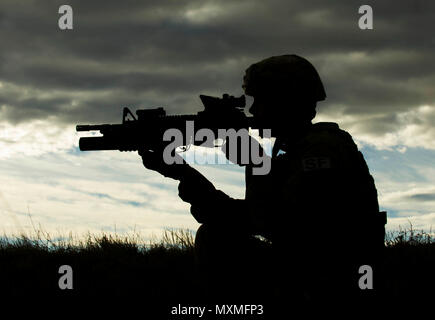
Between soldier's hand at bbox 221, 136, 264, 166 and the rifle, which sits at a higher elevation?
the rifle

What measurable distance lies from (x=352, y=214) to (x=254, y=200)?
732 millimetres

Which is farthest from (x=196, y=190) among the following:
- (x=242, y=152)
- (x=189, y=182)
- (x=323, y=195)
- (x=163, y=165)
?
(x=323, y=195)

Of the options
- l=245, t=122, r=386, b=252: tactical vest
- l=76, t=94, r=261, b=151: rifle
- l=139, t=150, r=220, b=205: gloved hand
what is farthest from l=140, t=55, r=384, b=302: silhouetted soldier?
l=76, t=94, r=261, b=151: rifle

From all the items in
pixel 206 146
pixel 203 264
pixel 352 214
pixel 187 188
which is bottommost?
pixel 203 264

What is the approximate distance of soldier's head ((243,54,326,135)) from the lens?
446cm

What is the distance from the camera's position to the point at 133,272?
738 cm

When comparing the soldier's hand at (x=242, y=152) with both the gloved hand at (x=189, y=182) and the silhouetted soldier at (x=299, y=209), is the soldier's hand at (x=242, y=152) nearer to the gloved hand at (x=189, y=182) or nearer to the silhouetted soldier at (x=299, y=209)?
the silhouetted soldier at (x=299, y=209)

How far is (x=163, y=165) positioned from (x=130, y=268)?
9.34ft

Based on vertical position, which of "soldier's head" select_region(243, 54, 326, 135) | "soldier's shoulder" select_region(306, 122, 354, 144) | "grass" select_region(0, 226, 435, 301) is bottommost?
"grass" select_region(0, 226, 435, 301)

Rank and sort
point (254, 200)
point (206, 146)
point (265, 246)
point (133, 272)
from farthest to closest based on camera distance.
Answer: point (133, 272) < point (206, 146) < point (265, 246) < point (254, 200)

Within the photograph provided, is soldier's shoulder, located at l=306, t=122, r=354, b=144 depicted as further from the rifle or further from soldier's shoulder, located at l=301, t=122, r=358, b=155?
the rifle

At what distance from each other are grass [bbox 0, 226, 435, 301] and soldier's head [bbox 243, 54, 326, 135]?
94.3 inches
